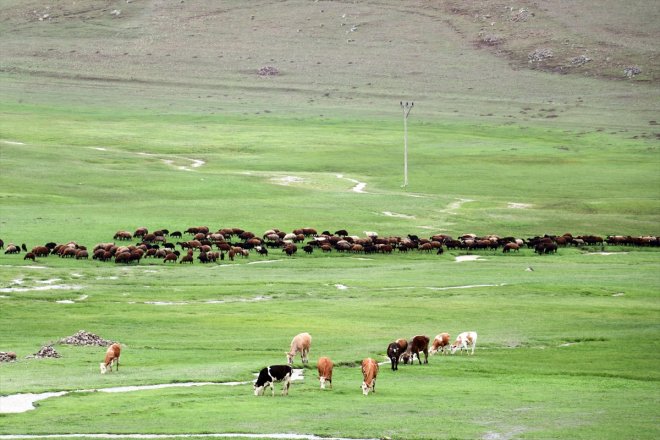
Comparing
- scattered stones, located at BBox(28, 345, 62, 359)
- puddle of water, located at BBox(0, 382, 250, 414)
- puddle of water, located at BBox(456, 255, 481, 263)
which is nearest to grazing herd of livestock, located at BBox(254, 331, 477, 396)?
puddle of water, located at BBox(0, 382, 250, 414)

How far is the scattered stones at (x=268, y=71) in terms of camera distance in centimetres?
17662

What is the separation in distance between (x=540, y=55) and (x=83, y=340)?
154 metres

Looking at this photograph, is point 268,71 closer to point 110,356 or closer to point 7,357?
point 7,357

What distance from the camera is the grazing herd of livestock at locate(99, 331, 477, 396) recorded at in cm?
2634

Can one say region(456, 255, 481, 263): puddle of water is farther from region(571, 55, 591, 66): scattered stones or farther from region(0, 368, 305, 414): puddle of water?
region(571, 55, 591, 66): scattered stones

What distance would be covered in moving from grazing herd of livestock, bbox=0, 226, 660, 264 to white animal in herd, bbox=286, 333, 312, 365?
24.0 meters

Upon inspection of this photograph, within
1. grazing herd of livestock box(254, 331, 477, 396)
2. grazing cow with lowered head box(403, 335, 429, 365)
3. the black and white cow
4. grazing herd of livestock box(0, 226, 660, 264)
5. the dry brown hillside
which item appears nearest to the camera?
the black and white cow

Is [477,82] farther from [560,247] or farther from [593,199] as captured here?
[560,247]

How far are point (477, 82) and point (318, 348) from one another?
141 metres

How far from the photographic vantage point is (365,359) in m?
26.9

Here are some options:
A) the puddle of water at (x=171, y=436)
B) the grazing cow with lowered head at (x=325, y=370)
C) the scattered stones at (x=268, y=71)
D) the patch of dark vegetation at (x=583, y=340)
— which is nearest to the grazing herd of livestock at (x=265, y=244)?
the patch of dark vegetation at (x=583, y=340)

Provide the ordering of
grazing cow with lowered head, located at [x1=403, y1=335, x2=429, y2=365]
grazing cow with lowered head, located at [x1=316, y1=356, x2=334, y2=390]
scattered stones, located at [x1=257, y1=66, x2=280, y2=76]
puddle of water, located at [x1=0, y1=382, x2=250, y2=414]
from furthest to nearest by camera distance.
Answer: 1. scattered stones, located at [x1=257, y1=66, x2=280, y2=76]
2. grazing cow with lowered head, located at [x1=403, y1=335, x2=429, y2=365]
3. grazing cow with lowered head, located at [x1=316, y1=356, x2=334, y2=390]
4. puddle of water, located at [x1=0, y1=382, x2=250, y2=414]

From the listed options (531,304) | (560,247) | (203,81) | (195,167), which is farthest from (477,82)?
(531,304)

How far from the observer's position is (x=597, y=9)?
198m
